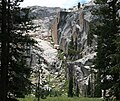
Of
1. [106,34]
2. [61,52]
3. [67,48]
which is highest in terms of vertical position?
[106,34]

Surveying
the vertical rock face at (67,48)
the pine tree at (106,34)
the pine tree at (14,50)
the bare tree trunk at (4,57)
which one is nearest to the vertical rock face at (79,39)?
the vertical rock face at (67,48)

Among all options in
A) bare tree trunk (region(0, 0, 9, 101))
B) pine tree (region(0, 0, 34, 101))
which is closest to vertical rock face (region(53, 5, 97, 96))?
pine tree (region(0, 0, 34, 101))

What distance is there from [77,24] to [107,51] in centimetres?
10479

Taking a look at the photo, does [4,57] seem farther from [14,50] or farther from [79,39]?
[79,39]

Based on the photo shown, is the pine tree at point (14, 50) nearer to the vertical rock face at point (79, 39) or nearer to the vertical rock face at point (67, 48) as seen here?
the vertical rock face at point (79, 39)

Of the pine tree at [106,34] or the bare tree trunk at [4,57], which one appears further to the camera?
the pine tree at [106,34]

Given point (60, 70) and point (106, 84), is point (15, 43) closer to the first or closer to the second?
point (106, 84)

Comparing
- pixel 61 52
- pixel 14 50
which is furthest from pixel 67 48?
pixel 14 50

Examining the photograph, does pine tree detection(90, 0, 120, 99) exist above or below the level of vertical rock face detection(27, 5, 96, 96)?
above

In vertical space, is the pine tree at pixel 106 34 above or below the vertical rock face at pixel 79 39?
above

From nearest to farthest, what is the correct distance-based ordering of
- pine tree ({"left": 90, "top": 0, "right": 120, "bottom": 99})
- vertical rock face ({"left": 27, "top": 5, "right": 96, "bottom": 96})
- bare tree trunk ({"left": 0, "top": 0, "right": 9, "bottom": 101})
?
bare tree trunk ({"left": 0, "top": 0, "right": 9, "bottom": 101})
pine tree ({"left": 90, "top": 0, "right": 120, "bottom": 99})
vertical rock face ({"left": 27, "top": 5, "right": 96, "bottom": 96})

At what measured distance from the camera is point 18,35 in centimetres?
2044

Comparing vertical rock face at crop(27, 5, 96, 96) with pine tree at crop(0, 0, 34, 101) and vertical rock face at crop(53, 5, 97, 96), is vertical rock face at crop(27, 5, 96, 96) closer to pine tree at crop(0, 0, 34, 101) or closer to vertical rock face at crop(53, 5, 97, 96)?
vertical rock face at crop(53, 5, 97, 96)

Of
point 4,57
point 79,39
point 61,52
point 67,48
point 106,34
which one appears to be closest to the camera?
point 4,57
